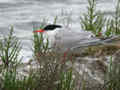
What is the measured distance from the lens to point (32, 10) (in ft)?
41.0

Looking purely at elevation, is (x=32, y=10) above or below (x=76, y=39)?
below

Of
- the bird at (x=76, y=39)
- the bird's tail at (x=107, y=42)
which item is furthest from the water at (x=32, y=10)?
the bird's tail at (x=107, y=42)

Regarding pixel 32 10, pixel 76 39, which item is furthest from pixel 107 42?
pixel 32 10

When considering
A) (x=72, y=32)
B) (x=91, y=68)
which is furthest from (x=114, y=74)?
(x=72, y=32)

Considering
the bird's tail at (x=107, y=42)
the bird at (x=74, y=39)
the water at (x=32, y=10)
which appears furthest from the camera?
the water at (x=32, y=10)

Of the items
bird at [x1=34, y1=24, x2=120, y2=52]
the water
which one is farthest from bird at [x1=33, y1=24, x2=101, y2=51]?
the water

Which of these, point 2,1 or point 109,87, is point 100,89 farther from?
point 2,1

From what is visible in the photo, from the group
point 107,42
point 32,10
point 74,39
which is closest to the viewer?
point 107,42

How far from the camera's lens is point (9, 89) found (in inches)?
111

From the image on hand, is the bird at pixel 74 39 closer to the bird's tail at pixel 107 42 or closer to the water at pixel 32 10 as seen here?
the bird's tail at pixel 107 42

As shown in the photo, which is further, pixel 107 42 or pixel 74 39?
pixel 74 39

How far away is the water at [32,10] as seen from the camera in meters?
10.9

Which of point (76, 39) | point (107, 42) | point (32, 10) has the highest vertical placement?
point (107, 42)

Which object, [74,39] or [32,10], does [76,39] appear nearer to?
[74,39]
